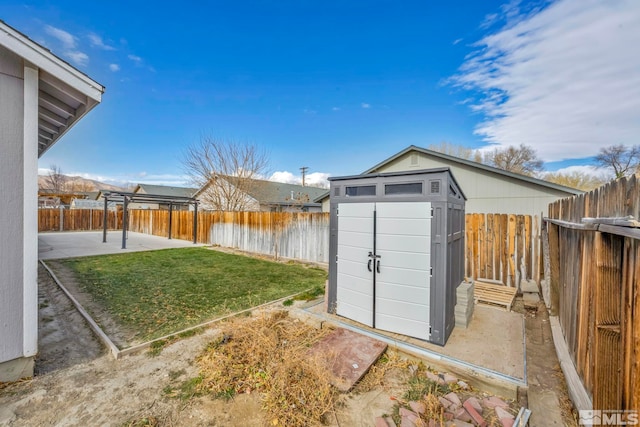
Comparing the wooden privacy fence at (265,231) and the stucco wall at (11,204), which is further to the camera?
the wooden privacy fence at (265,231)

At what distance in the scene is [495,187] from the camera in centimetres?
977

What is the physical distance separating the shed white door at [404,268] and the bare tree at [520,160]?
29.5m

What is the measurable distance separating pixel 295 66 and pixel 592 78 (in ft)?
34.7

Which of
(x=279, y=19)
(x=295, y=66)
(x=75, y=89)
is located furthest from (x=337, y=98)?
(x=75, y=89)

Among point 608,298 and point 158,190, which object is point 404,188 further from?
point 158,190

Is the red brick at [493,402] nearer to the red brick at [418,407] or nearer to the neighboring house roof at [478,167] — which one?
the red brick at [418,407]

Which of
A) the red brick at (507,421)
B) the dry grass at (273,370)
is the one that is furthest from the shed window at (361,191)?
the red brick at (507,421)

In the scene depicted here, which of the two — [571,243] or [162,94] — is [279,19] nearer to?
[162,94]

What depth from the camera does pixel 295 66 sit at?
1183cm

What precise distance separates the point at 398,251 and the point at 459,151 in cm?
2936

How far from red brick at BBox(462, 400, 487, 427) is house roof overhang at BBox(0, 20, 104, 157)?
530 centimetres

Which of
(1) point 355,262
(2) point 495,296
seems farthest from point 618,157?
(1) point 355,262

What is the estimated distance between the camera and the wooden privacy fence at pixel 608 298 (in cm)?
149

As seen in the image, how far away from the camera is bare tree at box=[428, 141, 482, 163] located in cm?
2817
